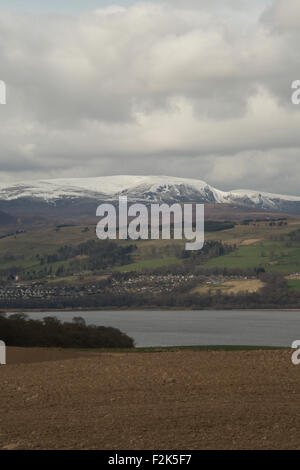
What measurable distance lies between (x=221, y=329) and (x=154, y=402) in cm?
7620

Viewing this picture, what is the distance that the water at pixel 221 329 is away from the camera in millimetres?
66125

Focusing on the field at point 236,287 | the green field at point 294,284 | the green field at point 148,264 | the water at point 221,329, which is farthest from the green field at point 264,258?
the water at point 221,329

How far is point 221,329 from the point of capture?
87.5m

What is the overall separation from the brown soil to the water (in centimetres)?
4240

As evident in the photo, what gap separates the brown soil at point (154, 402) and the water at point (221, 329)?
4240 cm

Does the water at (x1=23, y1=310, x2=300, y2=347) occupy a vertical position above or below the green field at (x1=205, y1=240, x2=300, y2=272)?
below

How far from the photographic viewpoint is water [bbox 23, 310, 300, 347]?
6612cm

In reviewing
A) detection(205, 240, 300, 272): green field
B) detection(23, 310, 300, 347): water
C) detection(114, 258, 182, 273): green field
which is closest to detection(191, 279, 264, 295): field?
detection(205, 240, 300, 272): green field

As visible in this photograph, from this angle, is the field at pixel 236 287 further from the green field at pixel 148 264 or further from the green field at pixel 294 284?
the green field at pixel 148 264

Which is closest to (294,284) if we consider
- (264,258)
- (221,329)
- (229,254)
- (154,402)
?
(264,258)

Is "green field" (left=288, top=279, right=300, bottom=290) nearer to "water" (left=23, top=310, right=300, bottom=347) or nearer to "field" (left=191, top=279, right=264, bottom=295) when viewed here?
"field" (left=191, top=279, right=264, bottom=295)

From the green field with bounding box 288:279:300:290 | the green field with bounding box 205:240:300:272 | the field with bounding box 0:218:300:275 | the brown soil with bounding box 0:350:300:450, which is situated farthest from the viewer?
the field with bounding box 0:218:300:275

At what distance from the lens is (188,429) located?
1048 cm
